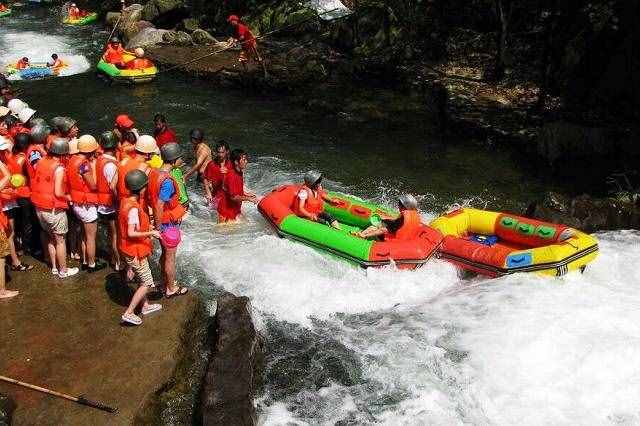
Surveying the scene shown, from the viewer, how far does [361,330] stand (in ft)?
22.7

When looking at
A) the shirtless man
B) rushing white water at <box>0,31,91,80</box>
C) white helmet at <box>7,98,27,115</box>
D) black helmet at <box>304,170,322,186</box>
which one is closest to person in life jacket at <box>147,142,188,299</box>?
black helmet at <box>304,170,322,186</box>

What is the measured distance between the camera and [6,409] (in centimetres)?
493

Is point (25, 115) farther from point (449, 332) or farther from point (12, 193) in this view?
point (449, 332)

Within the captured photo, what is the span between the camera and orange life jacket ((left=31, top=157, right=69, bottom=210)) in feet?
20.7

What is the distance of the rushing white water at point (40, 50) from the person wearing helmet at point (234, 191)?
1205cm

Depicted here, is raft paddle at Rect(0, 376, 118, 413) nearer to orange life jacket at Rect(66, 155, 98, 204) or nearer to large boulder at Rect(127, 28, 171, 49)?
orange life jacket at Rect(66, 155, 98, 204)

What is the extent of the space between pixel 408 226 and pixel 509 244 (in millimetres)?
1649

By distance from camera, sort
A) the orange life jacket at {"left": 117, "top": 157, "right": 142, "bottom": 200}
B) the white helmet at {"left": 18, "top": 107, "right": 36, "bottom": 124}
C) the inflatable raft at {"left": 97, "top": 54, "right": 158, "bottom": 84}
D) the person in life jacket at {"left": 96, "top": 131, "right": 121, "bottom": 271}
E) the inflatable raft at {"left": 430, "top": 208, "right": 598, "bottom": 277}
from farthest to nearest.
Result: the inflatable raft at {"left": 97, "top": 54, "right": 158, "bottom": 84}
the white helmet at {"left": 18, "top": 107, "right": 36, "bottom": 124}
the inflatable raft at {"left": 430, "top": 208, "right": 598, "bottom": 277}
the person in life jacket at {"left": 96, "top": 131, "right": 121, "bottom": 271}
the orange life jacket at {"left": 117, "top": 157, "right": 142, "bottom": 200}

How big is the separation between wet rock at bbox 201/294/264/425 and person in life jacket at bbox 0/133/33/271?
2513 mm

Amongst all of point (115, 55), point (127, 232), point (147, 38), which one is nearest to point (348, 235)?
point (127, 232)

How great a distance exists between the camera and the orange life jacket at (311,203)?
861 cm

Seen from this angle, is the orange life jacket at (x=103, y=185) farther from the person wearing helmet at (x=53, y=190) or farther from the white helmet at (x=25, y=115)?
the white helmet at (x=25, y=115)

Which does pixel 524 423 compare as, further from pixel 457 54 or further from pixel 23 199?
pixel 457 54

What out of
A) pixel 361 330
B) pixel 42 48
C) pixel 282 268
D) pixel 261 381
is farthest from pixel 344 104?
pixel 42 48
